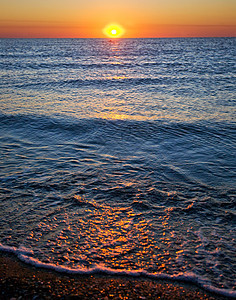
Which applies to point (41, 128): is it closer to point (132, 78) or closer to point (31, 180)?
point (31, 180)

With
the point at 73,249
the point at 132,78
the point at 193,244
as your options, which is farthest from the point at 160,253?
the point at 132,78

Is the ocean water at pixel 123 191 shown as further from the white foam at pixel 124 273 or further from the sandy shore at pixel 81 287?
the sandy shore at pixel 81 287

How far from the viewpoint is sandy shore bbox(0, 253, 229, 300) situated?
2891mm

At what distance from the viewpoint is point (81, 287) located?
9.90 ft

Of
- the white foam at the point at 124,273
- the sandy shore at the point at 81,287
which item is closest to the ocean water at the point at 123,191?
the white foam at the point at 124,273

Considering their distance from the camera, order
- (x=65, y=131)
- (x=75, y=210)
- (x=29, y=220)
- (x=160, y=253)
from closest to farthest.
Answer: (x=160, y=253), (x=29, y=220), (x=75, y=210), (x=65, y=131)

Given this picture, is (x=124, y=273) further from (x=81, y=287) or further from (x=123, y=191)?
(x=123, y=191)

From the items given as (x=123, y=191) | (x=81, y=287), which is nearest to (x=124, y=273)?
(x=81, y=287)

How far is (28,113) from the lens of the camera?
11391 mm

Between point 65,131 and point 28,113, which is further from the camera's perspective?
point 28,113

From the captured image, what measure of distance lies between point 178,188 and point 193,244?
5.55 ft

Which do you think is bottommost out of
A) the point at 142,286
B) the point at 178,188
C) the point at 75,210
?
the point at 142,286

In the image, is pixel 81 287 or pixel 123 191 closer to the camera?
pixel 81 287

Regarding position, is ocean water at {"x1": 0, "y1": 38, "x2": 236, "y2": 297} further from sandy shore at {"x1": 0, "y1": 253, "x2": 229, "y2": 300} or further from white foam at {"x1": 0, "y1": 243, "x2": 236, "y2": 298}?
sandy shore at {"x1": 0, "y1": 253, "x2": 229, "y2": 300}
